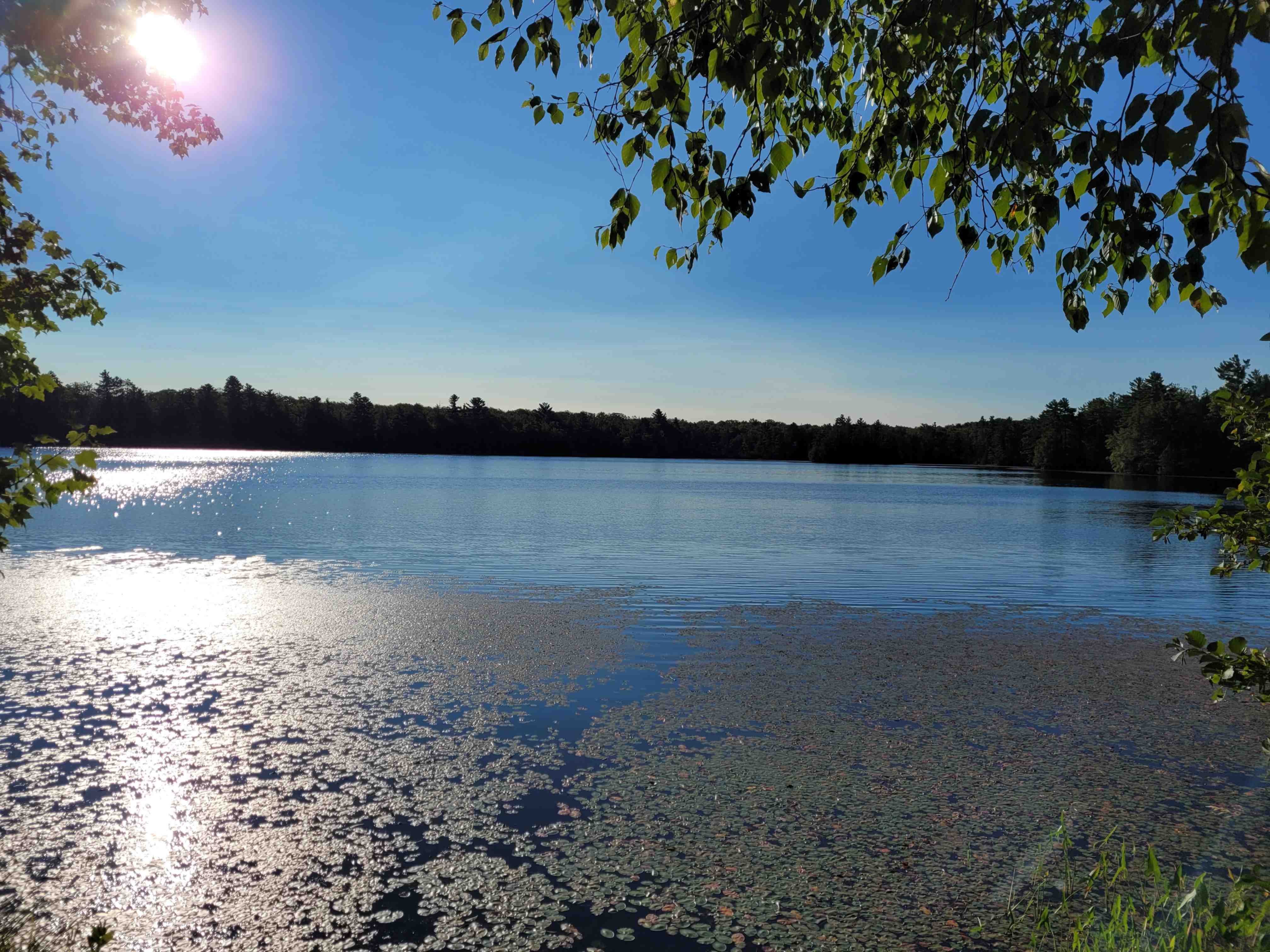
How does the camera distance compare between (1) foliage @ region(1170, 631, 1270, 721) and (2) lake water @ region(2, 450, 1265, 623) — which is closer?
(1) foliage @ region(1170, 631, 1270, 721)

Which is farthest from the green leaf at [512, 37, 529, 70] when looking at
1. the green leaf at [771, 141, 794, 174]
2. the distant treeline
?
the distant treeline

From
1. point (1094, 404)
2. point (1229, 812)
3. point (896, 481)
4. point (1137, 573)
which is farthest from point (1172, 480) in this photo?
point (1229, 812)

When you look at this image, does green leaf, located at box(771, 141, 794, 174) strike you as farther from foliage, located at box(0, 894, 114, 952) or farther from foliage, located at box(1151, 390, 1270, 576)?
foliage, located at box(0, 894, 114, 952)

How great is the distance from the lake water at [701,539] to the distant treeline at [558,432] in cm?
7864

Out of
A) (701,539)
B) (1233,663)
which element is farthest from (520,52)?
(701,539)

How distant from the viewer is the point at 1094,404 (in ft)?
414

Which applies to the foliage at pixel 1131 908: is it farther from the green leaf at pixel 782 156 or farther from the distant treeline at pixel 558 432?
the distant treeline at pixel 558 432

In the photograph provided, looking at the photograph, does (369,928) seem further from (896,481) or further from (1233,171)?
(896,481)

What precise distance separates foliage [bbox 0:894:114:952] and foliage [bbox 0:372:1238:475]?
120312 millimetres

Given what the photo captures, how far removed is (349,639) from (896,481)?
6216 centimetres

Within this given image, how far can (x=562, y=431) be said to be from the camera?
157750mm

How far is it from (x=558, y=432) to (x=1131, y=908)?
6113 inches

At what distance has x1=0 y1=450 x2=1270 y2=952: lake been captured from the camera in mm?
4094

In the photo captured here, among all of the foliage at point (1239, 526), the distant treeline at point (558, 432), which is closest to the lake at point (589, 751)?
the foliage at point (1239, 526)
